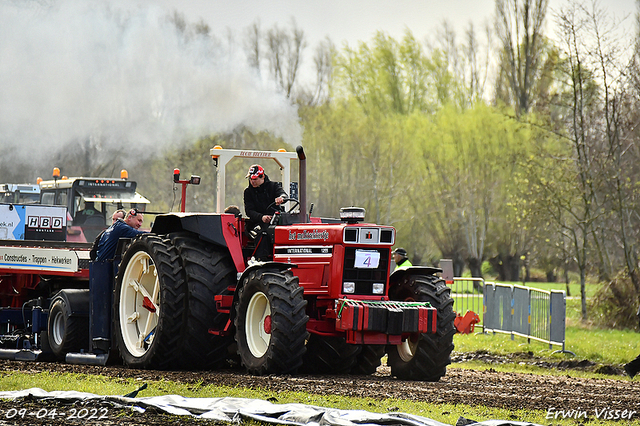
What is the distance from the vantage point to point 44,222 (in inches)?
658

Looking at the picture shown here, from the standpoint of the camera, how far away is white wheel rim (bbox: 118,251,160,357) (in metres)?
11.2

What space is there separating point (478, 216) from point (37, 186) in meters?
24.5

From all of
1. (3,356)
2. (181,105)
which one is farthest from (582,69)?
(3,356)

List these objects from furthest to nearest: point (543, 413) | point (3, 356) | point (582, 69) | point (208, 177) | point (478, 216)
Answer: point (478, 216)
point (208, 177)
point (582, 69)
point (3, 356)
point (543, 413)

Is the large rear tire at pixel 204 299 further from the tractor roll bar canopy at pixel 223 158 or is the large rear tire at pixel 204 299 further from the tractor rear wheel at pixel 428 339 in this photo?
the tractor rear wheel at pixel 428 339

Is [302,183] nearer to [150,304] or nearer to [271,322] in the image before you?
[271,322]

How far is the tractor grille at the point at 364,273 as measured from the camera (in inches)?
398

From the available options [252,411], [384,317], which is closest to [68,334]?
[384,317]

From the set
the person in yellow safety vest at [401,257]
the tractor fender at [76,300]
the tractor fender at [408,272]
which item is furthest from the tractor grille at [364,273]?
the person in yellow safety vest at [401,257]

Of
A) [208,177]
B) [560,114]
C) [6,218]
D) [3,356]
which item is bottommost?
[3,356]

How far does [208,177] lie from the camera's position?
120ft

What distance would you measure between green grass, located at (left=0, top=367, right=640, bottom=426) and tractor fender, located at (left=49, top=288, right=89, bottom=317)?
2805 millimetres

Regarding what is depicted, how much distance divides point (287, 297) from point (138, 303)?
2.97 metres

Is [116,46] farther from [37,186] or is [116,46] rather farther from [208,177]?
[208,177]
